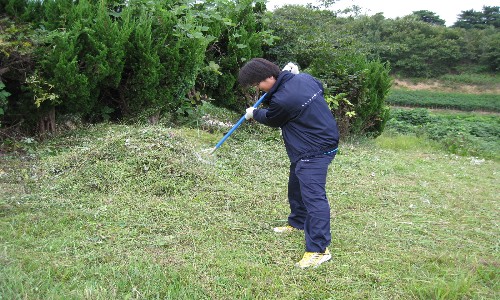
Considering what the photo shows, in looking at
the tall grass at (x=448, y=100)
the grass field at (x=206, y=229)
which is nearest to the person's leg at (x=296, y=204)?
the grass field at (x=206, y=229)

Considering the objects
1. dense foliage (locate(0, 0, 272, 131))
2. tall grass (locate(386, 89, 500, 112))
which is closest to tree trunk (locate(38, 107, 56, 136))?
dense foliage (locate(0, 0, 272, 131))

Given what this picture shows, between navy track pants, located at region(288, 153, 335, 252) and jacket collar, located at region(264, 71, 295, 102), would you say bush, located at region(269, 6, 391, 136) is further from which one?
navy track pants, located at region(288, 153, 335, 252)

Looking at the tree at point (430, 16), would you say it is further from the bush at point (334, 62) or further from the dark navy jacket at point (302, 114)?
the dark navy jacket at point (302, 114)

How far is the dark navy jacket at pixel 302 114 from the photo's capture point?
324 cm

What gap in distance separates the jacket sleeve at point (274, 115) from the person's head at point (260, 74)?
20cm

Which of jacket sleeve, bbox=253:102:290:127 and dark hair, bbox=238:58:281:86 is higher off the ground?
dark hair, bbox=238:58:281:86

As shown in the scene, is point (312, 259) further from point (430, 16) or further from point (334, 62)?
point (430, 16)

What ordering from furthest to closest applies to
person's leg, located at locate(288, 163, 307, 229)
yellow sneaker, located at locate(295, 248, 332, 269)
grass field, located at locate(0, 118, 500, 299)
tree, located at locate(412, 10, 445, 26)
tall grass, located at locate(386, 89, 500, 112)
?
tree, located at locate(412, 10, 445, 26)
tall grass, located at locate(386, 89, 500, 112)
person's leg, located at locate(288, 163, 307, 229)
yellow sneaker, located at locate(295, 248, 332, 269)
grass field, located at locate(0, 118, 500, 299)

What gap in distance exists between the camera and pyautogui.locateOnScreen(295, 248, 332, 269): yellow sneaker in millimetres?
3129

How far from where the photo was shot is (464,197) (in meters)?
5.48

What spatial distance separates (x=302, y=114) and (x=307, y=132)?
0.14 m

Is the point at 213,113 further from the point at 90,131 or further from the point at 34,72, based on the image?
the point at 34,72

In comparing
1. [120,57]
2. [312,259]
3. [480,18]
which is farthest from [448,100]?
[312,259]

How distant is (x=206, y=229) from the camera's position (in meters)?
3.62
